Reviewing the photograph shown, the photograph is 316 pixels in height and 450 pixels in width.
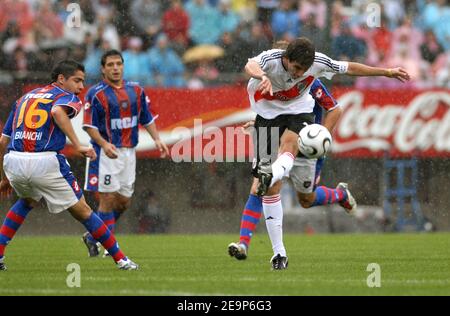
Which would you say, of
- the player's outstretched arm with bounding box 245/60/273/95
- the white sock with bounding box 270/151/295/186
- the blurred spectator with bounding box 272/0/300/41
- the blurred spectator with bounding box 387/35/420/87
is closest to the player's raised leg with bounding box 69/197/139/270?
the white sock with bounding box 270/151/295/186

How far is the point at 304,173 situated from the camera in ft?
35.2

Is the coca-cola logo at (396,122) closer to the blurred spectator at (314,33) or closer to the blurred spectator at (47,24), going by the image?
the blurred spectator at (314,33)

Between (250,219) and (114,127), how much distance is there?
8.68ft

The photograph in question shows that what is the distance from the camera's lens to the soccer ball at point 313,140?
944 centimetres

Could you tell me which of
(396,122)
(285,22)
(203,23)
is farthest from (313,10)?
(396,122)

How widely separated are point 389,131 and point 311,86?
18.9 ft

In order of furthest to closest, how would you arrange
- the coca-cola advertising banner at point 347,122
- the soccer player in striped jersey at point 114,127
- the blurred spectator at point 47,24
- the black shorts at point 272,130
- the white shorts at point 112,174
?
1. the blurred spectator at point 47,24
2. the coca-cola advertising banner at point 347,122
3. the white shorts at point 112,174
4. the soccer player in striped jersey at point 114,127
5. the black shorts at point 272,130

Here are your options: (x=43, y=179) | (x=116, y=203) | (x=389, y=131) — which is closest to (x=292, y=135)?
(x=43, y=179)

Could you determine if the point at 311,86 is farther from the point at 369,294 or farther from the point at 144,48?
the point at 144,48

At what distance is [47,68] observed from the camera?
16.4 m

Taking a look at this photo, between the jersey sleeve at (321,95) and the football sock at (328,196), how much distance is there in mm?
998

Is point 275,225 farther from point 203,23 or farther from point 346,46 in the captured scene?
point 203,23

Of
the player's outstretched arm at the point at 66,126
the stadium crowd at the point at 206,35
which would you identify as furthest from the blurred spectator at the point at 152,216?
the player's outstretched arm at the point at 66,126

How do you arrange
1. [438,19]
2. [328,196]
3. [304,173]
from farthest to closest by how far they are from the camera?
[438,19] → [328,196] → [304,173]
